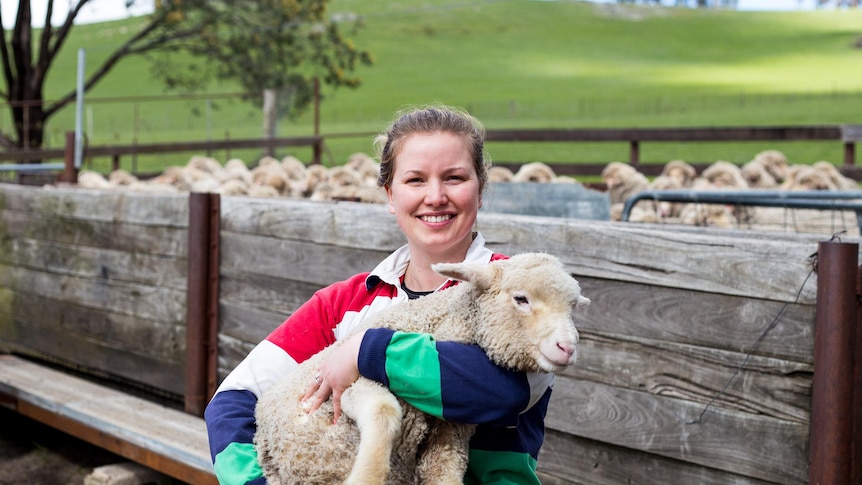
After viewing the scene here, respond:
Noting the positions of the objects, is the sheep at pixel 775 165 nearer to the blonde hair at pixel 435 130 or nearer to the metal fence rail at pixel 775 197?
the metal fence rail at pixel 775 197

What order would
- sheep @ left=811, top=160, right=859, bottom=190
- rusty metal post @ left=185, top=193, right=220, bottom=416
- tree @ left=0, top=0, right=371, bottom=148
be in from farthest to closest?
tree @ left=0, top=0, right=371, bottom=148
sheep @ left=811, top=160, right=859, bottom=190
rusty metal post @ left=185, top=193, right=220, bottom=416

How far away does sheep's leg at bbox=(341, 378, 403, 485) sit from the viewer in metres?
1.89

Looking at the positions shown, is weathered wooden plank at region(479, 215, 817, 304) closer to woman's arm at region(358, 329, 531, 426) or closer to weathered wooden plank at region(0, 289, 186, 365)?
woman's arm at region(358, 329, 531, 426)

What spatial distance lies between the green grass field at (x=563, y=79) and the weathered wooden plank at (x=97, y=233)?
48.3ft

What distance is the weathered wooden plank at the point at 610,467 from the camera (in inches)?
122

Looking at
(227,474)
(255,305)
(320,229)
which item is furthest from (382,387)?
(255,305)

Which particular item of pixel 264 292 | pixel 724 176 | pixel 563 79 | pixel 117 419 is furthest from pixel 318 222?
pixel 563 79

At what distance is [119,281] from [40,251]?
1.04 m

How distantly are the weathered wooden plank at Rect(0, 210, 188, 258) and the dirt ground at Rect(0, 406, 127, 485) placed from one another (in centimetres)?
126

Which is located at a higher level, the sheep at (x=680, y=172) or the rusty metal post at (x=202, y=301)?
the sheep at (x=680, y=172)

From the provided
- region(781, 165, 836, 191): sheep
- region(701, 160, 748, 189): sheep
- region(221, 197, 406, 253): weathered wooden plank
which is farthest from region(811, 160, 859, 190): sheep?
region(221, 197, 406, 253): weathered wooden plank

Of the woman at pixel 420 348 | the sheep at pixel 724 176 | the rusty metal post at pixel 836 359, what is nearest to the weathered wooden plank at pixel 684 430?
the rusty metal post at pixel 836 359

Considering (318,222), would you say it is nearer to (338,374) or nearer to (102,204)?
(102,204)

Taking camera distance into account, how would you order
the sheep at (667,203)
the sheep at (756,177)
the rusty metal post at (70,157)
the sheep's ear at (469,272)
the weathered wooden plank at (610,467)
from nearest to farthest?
1. the sheep's ear at (469,272)
2. the weathered wooden plank at (610,467)
3. the rusty metal post at (70,157)
4. the sheep at (667,203)
5. the sheep at (756,177)
